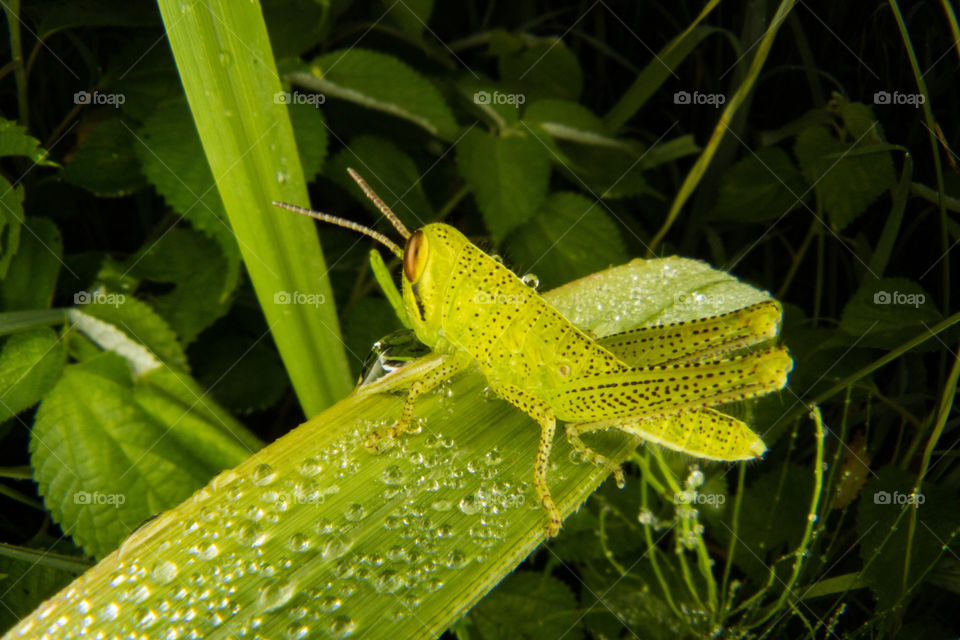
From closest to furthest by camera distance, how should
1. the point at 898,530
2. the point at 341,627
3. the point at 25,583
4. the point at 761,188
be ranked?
the point at 341,627, the point at 25,583, the point at 898,530, the point at 761,188

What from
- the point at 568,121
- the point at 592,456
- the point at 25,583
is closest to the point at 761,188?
the point at 568,121

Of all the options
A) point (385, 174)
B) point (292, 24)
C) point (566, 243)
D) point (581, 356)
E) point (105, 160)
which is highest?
point (292, 24)

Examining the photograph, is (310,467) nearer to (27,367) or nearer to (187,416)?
(187,416)

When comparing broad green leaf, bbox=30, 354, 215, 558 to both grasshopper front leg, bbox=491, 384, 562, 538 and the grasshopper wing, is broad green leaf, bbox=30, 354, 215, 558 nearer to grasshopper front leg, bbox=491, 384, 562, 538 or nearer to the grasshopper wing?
grasshopper front leg, bbox=491, 384, 562, 538

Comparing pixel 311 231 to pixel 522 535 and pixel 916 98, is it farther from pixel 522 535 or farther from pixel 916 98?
pixel 916 98

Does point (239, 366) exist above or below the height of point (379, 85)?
below

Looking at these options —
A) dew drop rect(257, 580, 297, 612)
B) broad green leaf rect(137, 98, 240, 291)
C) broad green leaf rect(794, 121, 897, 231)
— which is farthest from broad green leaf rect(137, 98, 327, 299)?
broad green leaf rect(794, 121, 897, 231)

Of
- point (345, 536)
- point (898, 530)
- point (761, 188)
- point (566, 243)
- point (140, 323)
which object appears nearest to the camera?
point (345, 536)
